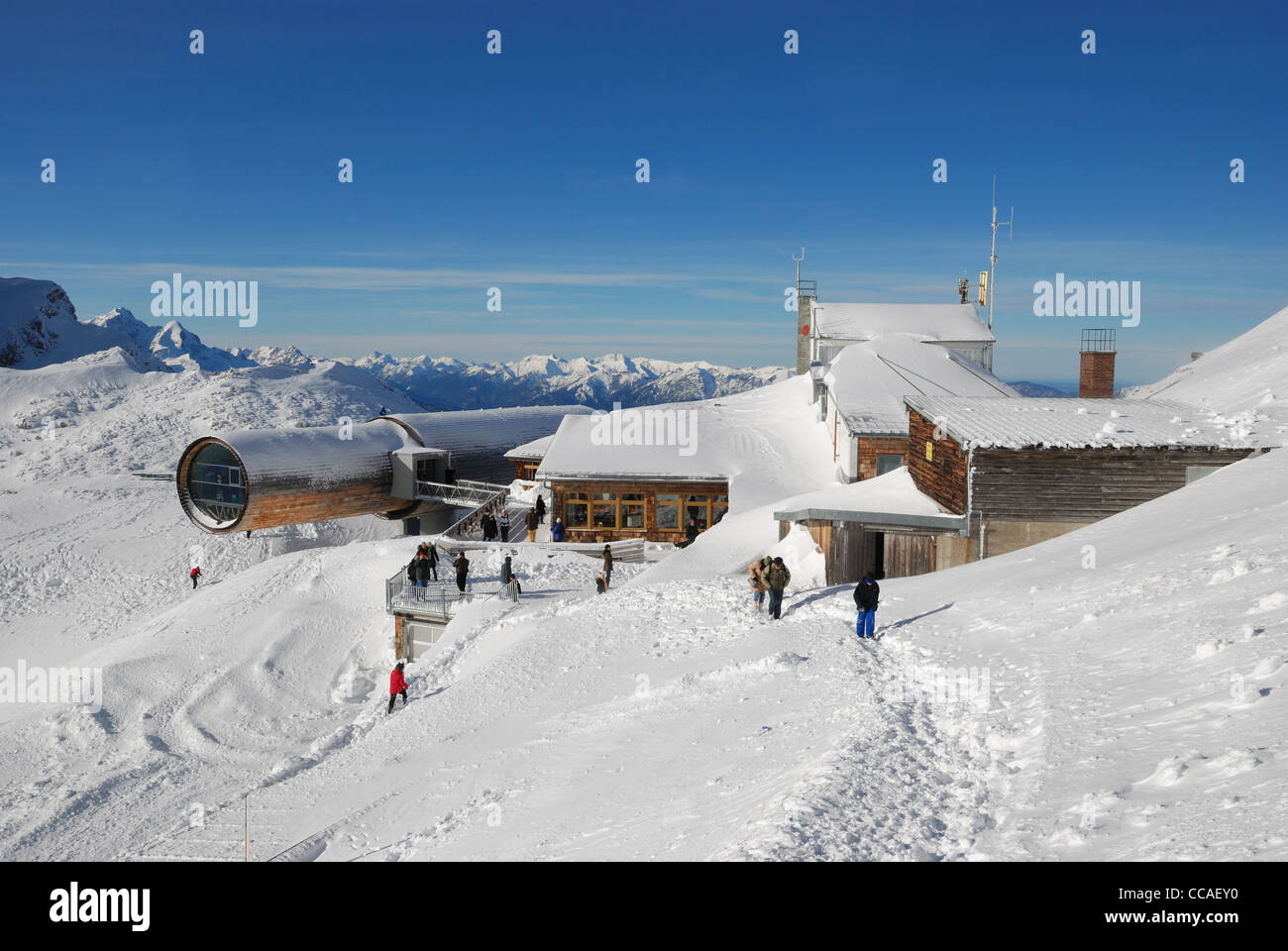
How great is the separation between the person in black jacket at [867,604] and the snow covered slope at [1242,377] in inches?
577

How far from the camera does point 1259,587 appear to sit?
12.0 m

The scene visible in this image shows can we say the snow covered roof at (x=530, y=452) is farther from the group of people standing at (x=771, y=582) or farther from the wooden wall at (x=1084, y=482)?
the wooden wall at (x=1084, y=482)

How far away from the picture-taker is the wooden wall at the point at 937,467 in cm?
2045

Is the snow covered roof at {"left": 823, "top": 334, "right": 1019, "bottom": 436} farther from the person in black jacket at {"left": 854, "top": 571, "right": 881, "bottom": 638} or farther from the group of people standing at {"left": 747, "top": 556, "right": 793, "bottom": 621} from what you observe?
the person in black jacket at {"left": 854, "top": 571, "right": 881, "bottom": 638}

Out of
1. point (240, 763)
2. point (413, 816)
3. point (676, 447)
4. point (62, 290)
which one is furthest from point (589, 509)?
point (62, 290)

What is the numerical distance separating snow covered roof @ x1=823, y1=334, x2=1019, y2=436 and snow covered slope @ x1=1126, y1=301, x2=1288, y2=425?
24.6 ft

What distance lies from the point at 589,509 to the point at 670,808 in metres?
23.0

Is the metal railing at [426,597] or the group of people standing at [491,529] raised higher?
the group of people standing at [491,529]

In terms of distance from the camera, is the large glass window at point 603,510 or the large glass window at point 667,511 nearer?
the large glass window at point 603,510

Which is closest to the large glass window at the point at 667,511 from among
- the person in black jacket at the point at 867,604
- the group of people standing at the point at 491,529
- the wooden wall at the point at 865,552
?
the group of people standing at the point at 491,529

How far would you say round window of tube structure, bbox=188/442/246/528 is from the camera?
34.8m

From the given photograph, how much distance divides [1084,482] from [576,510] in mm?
17892

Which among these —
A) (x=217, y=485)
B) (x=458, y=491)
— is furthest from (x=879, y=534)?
(x=217, y=485)
